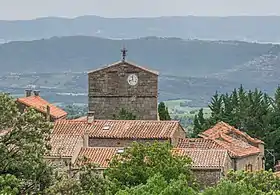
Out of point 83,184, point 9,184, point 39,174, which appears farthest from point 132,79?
point 9,184

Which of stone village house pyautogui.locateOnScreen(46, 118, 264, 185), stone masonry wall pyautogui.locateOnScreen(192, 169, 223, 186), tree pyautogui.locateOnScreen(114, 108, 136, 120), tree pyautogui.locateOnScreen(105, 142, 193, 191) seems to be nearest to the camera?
tree pyautogui.locateOnScreen(105, 142, 193, 191)

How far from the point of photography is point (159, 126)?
182 feet

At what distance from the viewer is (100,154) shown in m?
50.4

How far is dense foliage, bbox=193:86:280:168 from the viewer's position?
238 feet

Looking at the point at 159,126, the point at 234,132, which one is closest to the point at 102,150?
the point at 159,126

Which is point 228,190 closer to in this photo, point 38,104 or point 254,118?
point 38,104

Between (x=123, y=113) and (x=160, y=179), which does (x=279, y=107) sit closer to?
(x=123, y=113)

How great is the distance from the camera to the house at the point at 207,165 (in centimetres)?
4853

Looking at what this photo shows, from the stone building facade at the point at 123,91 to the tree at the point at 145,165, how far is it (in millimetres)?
21743

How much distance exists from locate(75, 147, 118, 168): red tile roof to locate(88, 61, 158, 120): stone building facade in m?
14.7

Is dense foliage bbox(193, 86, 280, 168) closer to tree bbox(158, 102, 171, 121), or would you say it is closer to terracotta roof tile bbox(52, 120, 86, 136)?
tree bbox(158, 102, 171, 121)

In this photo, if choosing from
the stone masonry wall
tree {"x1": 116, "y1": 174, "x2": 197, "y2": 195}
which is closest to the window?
the stone masonry wall

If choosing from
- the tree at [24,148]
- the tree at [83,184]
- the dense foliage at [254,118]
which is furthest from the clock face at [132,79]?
the tree at [24,148]

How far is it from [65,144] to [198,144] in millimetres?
8659
